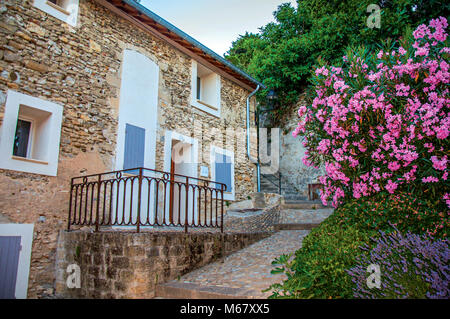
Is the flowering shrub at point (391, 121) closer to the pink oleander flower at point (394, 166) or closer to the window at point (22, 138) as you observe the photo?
the pink oleander flower at point (394, 166)

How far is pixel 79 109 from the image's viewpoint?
6.14 m

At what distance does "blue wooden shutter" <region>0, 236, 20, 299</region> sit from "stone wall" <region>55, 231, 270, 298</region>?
63 cm

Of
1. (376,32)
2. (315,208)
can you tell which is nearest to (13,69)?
(315,208)

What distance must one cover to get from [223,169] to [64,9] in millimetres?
5569

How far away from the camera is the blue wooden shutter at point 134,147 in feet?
22.7

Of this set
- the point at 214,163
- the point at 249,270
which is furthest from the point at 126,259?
the point at 214,163

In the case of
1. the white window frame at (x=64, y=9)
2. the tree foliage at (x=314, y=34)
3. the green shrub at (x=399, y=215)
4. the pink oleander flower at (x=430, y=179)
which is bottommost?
the green shrub at (x=399, y=215)

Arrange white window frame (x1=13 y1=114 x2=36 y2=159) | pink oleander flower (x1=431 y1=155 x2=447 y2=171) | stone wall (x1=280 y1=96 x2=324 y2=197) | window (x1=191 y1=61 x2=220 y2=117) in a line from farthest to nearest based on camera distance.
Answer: stone wall (x1=280 y1=96 x2=324 y2=197), window (x1=191 y1=61 x2=220 y2=117), white window frame (x1=13 y1=114 x2=36 y2=159), pink oleander flower (x1=431 y1=155 x2=447 y2=171)

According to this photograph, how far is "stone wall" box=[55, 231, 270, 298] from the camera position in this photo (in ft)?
14.1

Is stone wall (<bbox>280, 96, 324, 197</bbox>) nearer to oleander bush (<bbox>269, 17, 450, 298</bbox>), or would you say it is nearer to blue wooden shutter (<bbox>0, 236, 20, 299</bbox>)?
oleander bush (<bbox>269, 17, 450, 298</bbox>)

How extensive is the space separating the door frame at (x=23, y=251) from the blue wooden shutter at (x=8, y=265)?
53 millimetres

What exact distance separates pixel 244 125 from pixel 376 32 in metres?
5.08

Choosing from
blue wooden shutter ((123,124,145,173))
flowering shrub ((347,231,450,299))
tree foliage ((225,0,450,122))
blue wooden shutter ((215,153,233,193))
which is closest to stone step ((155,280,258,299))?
flowering shrub ((347,231,450,299))

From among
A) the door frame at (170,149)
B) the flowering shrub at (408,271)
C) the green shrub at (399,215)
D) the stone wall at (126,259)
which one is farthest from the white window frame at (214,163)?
the flowering shrub at (408,271)
